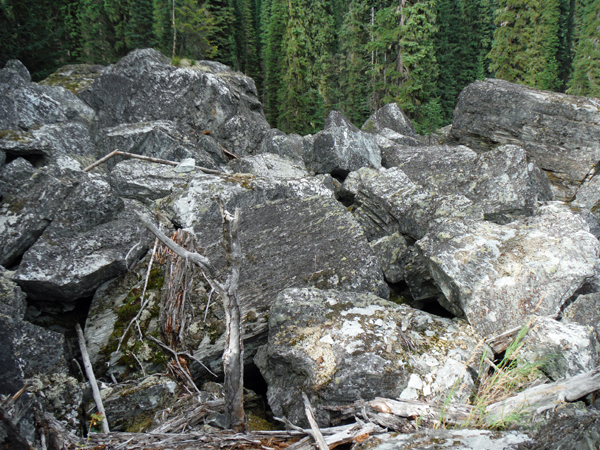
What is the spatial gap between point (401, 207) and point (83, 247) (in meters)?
4.57

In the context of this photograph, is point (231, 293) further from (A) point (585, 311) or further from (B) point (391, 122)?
(B) point (391, 122)

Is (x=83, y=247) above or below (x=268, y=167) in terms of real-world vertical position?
below

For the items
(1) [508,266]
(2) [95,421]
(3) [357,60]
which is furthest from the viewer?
(3) [357,60]

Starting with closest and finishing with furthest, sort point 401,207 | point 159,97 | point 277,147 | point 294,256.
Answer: point 294,256
point 401,207
point 159,97
point 277,147

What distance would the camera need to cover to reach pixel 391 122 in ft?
50.0

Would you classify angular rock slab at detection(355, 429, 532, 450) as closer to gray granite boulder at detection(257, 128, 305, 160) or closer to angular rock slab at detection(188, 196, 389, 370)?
angular rock slab at detection(188, 196, 389, 370)

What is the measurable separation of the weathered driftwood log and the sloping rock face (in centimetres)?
972

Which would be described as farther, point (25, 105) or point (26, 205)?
point (25, 105)

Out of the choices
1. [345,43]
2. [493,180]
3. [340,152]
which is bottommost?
[493,180]

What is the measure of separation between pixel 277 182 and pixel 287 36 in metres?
28.2

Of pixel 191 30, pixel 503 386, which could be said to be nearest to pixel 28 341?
pixel 503 386

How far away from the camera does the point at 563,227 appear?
5160 mm

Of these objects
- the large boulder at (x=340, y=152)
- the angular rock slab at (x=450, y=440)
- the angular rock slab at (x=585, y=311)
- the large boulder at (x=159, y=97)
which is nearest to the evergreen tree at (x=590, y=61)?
the large boulder at (x=340, y=152)

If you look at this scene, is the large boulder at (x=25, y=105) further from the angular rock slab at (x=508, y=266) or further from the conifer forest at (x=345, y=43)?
the angular rock slab at (x=508, y=266)
